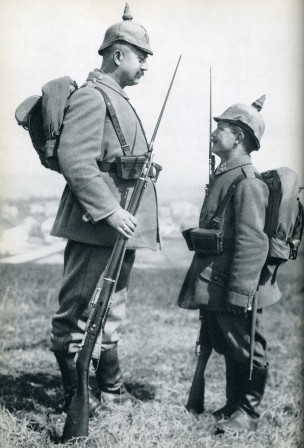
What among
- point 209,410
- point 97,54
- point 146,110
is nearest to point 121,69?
point 97,54

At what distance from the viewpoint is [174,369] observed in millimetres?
4820

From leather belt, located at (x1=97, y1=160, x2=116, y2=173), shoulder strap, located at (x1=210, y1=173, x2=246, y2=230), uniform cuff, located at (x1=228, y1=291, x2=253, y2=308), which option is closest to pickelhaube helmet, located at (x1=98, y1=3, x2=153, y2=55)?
leather belt, located at (x1=97, y1=160, x2=116, y2=173)

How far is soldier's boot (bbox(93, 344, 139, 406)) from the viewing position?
375 cm

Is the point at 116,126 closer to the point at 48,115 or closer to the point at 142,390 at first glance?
the point at 48,115

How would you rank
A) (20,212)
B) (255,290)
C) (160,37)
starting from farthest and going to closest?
(20,212), (160,37), (255,290)

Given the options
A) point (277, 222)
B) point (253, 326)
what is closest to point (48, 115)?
point (277, 222)

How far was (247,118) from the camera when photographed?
11.7ft

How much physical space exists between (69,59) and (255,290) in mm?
1989

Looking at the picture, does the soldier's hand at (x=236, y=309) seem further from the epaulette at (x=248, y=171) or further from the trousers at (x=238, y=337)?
the epaulette at (x=248, y=171)

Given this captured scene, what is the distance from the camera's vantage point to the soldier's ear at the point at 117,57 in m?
3.45

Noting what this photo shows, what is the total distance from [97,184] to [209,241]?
0.79 meters

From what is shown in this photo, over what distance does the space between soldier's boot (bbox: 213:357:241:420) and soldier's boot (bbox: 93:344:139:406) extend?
0.65 metres

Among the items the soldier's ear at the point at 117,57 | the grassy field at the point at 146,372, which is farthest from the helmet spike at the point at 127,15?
Result: the grassy field at the point at 146,372

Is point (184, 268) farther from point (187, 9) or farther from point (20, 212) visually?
point (187, 9)
